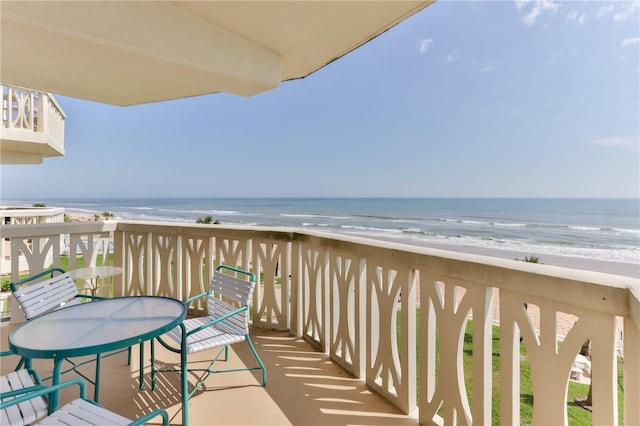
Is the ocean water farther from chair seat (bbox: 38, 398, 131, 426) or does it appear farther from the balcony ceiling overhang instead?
chair seat (bbox: 38, 398, 131, 426)

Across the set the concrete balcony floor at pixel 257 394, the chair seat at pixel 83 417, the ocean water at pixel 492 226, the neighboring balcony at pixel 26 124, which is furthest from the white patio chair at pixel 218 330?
the ocean water at pixel 492 226

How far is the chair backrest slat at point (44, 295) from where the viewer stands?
6.47 feet

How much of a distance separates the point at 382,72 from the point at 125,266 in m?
35.5

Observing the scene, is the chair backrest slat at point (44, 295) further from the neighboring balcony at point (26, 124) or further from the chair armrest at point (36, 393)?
the neighboring balcony at point (26, 124)

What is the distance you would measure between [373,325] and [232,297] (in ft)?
3.60

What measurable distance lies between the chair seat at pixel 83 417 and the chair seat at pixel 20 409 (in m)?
0.14

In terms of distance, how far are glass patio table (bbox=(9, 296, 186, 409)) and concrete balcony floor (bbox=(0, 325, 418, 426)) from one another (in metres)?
0.22

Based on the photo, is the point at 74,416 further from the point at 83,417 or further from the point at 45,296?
the point at 45,296

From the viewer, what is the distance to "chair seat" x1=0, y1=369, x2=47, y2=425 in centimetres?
121

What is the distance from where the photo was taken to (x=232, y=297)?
2.38 metres

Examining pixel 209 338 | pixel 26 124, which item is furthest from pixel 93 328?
pixel 26 124

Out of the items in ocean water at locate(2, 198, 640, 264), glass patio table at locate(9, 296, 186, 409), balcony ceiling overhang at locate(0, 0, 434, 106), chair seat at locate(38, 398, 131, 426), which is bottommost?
ocean water at locate(2, 198, 640, 264)

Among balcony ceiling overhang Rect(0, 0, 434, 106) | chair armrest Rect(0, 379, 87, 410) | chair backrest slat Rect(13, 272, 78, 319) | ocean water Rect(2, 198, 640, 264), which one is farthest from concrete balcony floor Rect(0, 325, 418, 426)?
ocean water Rect(2, 198, 640, 264)

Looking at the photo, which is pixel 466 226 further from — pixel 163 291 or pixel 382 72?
pixel 163 291
